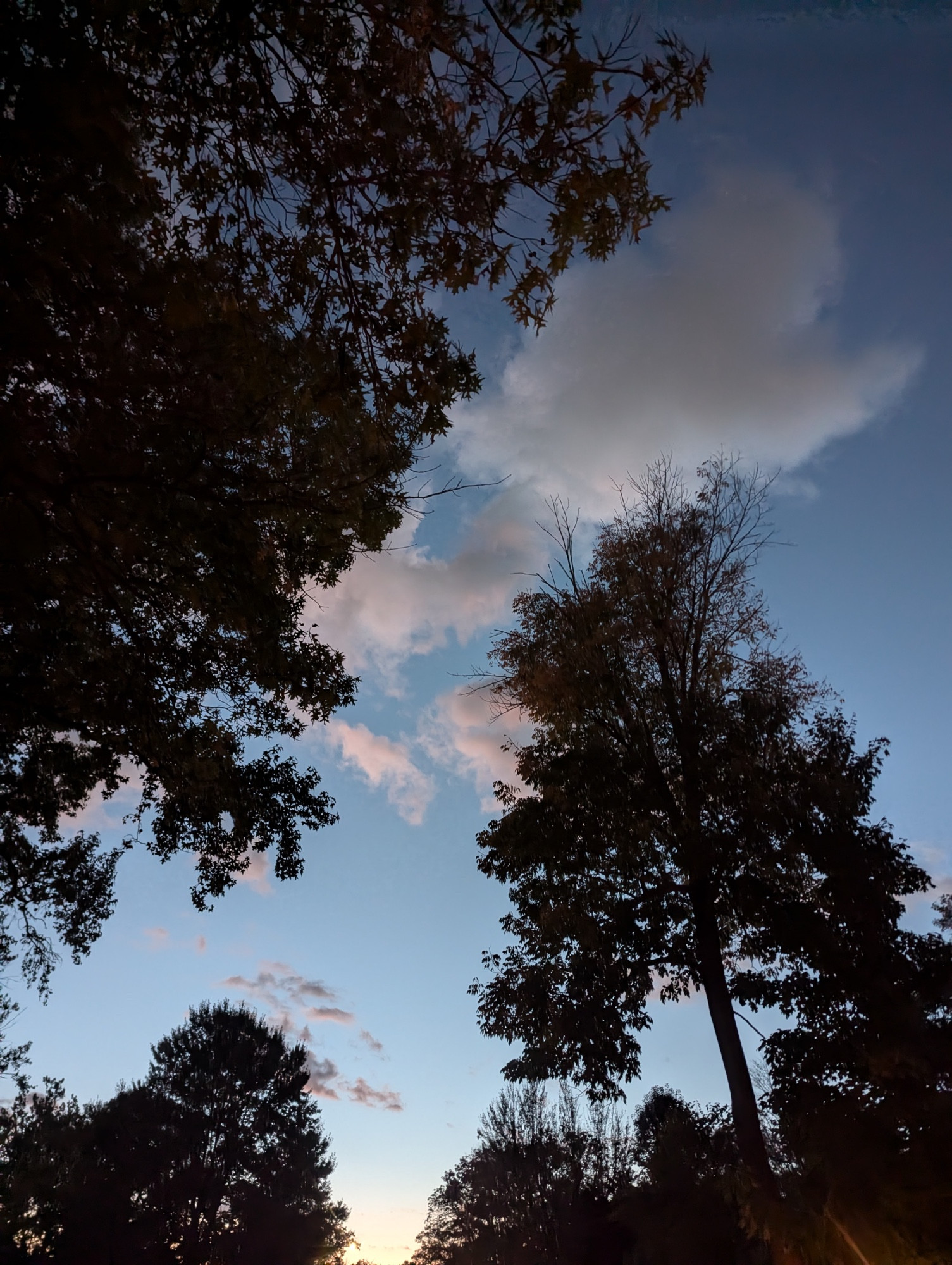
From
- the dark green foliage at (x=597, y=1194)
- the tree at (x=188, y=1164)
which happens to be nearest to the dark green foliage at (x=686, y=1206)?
the dark green foliage at (x=597, y=1194)

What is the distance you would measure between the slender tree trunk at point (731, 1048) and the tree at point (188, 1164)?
86.3 feet

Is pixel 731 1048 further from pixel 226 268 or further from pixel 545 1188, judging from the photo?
pixel 545 1188

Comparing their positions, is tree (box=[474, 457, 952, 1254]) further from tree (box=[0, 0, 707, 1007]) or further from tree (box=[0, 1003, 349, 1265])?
tree (box=[0, 1003, 349, 1265])

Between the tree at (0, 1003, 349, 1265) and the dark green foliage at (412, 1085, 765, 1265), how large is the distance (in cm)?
988

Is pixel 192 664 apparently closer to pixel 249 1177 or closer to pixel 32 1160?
pixel 32 1160

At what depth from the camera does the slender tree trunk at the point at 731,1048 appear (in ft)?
32.1

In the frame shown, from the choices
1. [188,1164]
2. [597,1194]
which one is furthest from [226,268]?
[188,1164]

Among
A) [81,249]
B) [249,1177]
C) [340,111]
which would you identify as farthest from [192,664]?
[249,1177]

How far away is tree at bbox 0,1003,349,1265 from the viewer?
99.4 ft

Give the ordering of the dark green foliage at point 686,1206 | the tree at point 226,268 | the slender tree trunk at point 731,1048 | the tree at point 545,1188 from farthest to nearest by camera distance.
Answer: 1. the tree at point 545,1188
2. the dark green foliage at point 686,1206
3. the slender tree trunk at point 731,1048
4. the tree at point 226,268

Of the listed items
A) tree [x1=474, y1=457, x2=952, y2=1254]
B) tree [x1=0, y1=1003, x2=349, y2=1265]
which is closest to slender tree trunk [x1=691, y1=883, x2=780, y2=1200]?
tree [x1=474, y1=457, x2=952, y2=1254]

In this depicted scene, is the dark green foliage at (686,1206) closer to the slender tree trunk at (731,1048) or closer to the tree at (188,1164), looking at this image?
the slender tree trunk at (731,1048)

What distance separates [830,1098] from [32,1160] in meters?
31.4

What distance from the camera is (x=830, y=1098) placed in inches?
404
